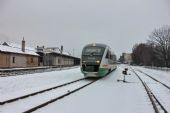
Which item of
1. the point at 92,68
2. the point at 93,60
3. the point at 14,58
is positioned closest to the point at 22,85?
the point at 92,68

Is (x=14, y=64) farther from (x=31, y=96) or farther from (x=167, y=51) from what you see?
(x=167, y=51)

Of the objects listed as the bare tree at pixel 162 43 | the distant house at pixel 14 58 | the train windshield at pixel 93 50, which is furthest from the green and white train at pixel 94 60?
the bare tree at pixel 162 43

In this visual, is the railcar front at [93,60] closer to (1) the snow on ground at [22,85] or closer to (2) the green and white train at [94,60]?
(2) the green and white train at [94,60]

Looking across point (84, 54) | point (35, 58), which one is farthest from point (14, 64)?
point (84, 54)

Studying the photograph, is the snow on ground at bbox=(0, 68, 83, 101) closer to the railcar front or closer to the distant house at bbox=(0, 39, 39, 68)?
the railcar front

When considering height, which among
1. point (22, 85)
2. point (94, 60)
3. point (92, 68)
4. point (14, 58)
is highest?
point (14, 58)

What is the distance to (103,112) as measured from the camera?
440 inches

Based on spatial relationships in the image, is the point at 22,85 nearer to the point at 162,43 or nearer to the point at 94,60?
the point at 94,60

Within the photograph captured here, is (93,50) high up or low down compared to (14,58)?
down

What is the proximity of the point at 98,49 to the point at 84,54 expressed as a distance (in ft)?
4.47

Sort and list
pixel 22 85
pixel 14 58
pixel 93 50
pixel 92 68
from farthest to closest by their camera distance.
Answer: pixel 14 58, pixel 93 50, pixel 92 68, pixel 22 85

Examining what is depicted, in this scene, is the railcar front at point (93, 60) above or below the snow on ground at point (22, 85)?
above

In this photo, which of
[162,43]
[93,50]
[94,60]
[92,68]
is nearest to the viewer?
[92,68]

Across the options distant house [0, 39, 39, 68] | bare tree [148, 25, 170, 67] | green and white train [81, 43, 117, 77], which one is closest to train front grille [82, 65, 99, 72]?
green and white train [81, 43, 117, 77]
